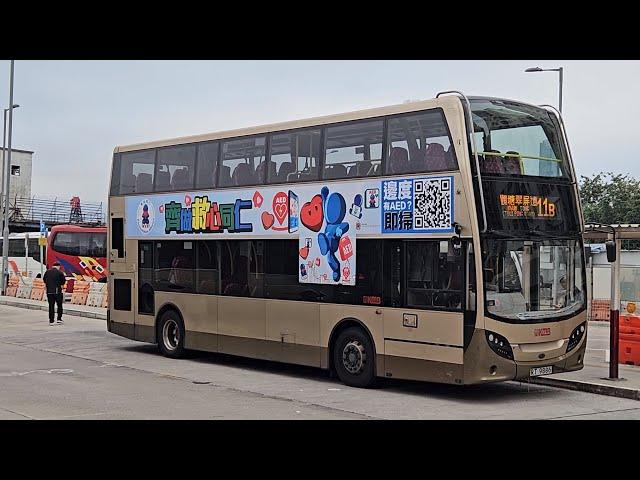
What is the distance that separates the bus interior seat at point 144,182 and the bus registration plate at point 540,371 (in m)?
8.85

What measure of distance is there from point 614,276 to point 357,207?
4361mm

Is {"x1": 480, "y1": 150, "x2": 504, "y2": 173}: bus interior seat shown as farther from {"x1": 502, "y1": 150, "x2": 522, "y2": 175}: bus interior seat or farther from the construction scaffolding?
the construction scaffolding

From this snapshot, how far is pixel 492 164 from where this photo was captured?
12000 millimetres

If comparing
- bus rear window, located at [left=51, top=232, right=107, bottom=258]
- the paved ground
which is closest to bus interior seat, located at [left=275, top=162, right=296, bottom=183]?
the paved ground

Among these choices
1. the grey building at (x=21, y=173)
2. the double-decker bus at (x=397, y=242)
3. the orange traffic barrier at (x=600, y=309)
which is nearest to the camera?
the double-decker bus at (x=397, y=242)

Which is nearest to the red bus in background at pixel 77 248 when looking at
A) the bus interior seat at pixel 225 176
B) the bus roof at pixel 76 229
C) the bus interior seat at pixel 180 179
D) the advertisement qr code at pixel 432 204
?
the bus roof at pixel 76 229

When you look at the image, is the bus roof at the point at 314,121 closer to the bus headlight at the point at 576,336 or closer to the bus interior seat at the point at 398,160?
the bus interior seat at the point at 398,160

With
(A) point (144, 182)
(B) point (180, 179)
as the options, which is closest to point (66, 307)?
(A) point (144, 182)

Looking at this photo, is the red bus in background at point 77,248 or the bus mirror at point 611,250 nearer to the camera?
the bus mirror at point 611,250

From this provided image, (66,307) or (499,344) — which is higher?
(499,344)

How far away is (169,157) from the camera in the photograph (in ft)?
55.6

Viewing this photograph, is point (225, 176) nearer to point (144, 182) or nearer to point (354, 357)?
point (144, 182)

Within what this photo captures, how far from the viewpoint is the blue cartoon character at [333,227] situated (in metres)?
13.5

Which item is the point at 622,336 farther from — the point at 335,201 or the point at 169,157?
the point at 169,157
